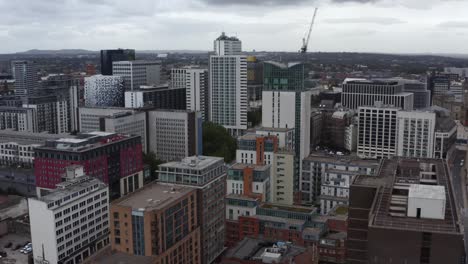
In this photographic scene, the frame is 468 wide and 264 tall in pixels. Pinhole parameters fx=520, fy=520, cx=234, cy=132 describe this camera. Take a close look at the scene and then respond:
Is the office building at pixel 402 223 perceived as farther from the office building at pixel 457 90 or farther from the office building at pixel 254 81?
the office building at pixel 457 90

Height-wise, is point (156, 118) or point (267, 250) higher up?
point (156, 118)

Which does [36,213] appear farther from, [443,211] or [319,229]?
[443,211]

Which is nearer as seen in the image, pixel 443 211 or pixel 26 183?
pixel 443 211

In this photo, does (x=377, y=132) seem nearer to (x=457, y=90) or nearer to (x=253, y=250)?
(x=253, y=250)

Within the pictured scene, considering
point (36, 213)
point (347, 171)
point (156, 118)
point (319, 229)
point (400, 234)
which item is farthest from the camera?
point (156, 118)

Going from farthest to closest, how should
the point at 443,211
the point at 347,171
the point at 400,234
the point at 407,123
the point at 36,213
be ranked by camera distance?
the point at 407,123 → the point at 347,171 → the point at 36,213 → the point at 443,211 → the point at 400,234

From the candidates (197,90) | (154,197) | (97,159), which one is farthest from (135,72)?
(154,197)

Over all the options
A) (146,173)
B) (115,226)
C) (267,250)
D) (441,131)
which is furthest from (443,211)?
(441,131)
